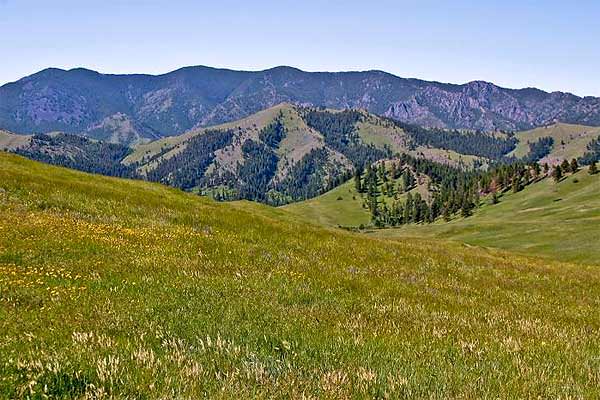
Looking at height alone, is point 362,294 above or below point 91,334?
below

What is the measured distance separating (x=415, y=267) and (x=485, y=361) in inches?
580

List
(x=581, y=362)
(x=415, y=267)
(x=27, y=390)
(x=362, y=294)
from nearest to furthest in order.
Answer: (x=27, y=390) < (x=581, y=362) < (x=362, y=294) < (x=415, y=267)

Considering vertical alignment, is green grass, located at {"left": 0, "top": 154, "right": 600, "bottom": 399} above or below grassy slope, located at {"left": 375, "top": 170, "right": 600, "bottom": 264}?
above

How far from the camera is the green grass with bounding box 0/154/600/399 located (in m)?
5.90

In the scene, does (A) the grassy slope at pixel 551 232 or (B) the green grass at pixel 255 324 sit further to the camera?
(A) the grassy slope at pixel 551 232

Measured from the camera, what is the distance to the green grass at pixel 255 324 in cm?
590

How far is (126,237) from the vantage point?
18.0 m

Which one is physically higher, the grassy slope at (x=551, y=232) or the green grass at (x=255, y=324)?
the green grass at (x=255, y=324)

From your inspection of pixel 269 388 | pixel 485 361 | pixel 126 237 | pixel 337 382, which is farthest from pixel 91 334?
pixel 126 237

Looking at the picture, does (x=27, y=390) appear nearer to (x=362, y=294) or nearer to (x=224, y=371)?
(x=224, y=371)

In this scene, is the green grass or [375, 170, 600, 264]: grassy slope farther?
[375, 170, 600, 264]: grassy slope

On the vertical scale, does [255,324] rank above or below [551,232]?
above

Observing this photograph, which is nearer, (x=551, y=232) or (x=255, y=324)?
(x=255, y=324)

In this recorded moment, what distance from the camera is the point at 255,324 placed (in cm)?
901
